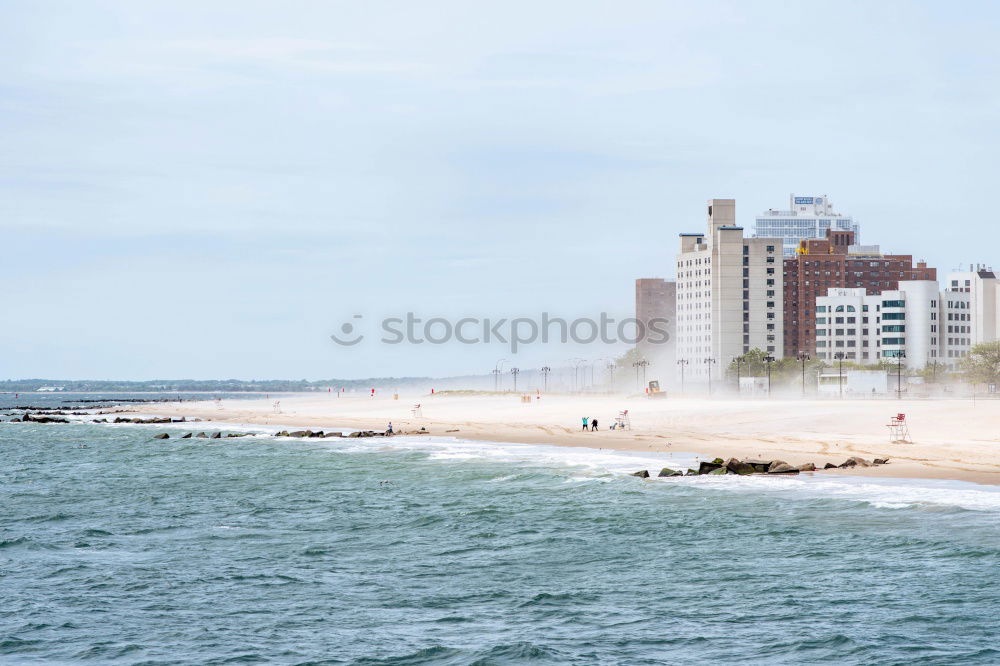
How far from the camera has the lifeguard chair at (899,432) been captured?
2681 inches

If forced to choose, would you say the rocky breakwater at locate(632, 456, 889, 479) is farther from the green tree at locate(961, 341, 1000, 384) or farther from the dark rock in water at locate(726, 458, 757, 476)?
the green tree at locate(961, 341, 1000, 384)

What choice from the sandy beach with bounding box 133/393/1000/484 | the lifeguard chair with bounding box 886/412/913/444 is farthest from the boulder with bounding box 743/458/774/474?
the lifeguard chair with bounding box 886/412/913/444

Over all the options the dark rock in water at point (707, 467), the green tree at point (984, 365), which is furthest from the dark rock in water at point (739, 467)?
the green tree at point (984, 365)

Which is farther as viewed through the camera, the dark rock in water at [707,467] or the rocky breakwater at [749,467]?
the dark rock in water at [707,467]

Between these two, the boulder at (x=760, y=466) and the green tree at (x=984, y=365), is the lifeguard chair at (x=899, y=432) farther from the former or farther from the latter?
the green tree at (x=984, y=365)

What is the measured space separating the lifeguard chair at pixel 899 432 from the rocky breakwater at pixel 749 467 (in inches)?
448

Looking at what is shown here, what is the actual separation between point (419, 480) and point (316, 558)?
2409 centimetres

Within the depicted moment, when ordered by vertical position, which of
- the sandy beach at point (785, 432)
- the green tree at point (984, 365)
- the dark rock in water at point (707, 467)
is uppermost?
the green tree at point (984, 365)

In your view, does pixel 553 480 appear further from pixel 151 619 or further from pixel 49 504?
pixel 151 619

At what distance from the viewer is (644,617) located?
88.8 feet

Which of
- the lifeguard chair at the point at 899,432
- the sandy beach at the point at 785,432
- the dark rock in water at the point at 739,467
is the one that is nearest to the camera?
the dark rock in water at the point at 739,467

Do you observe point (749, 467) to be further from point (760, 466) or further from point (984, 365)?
point (984, 365)

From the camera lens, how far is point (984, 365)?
18212 cm

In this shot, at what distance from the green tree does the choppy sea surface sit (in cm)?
14109
